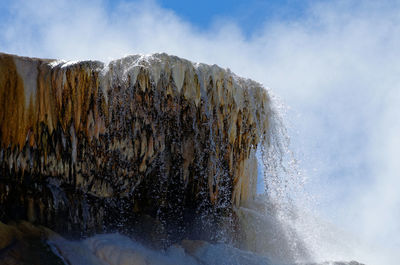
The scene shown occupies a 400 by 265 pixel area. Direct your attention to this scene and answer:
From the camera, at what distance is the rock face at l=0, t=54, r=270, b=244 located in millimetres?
5867

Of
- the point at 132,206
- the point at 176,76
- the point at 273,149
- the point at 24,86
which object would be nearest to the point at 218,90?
the point at 176,76

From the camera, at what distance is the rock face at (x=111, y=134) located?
5.87 meters

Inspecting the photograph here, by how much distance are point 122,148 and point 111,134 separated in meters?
0.27

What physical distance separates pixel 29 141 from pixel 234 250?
11.6ft

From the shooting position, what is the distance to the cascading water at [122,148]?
5.85m

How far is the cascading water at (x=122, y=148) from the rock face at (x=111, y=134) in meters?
0.01

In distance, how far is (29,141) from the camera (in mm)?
5926

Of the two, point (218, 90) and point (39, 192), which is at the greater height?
point (218, 90)

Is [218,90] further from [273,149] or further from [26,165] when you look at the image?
[26,165]

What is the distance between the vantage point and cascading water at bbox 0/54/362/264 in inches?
230

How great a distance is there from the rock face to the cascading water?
15mm

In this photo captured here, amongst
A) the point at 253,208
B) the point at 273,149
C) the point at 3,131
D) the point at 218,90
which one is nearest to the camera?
the point at 3,131

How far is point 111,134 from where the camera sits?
19.8ft

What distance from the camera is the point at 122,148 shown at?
614cm
